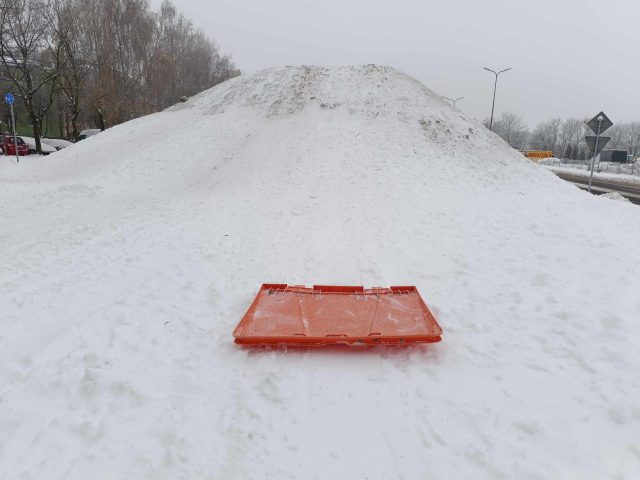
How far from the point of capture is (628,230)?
25.3 ft

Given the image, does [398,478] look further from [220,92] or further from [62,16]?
[62,16]

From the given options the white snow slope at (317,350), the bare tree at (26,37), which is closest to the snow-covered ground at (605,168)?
the white snow slope at (317,350)

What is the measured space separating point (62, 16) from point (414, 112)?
25.8 metres

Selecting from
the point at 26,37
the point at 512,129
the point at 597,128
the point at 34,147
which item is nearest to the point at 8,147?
the point at 34,147

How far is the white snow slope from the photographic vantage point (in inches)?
112

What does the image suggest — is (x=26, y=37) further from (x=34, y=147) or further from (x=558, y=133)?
(x=558, y=133)

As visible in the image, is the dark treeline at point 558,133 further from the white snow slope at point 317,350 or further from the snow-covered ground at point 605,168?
the white snow slope at point 317,350

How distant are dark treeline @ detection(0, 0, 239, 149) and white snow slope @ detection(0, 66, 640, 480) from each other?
19.6 metres

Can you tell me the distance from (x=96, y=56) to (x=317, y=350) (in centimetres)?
3498

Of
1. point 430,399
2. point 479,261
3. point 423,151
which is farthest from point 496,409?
point 423,151

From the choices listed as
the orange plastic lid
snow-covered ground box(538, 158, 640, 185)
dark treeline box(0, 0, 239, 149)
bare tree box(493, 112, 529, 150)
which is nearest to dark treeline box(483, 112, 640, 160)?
bare tree box(493, 112, 529, 150)

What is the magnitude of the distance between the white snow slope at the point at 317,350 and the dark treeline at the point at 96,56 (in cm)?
1960

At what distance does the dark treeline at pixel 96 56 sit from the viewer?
80.1ft

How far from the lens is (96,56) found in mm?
30203
